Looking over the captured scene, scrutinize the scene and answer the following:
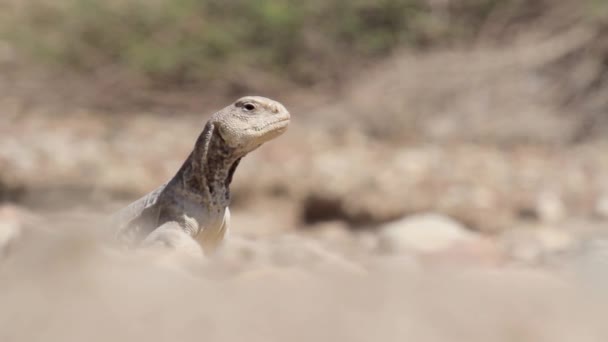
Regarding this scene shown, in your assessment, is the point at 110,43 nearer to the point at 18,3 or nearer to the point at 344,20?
the point at 18,3

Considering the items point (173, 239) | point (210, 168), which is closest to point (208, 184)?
point (210, 168)

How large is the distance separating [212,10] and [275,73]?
1.33m

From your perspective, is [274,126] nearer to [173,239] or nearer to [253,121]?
[253,121]

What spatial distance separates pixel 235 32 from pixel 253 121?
10.5 metres

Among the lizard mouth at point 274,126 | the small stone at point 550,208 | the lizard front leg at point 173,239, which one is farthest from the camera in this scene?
the small stone at point 550,208

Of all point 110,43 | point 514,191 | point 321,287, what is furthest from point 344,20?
point 321,287

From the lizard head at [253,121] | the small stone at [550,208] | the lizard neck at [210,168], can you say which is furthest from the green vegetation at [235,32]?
the lizard head at [253,121]

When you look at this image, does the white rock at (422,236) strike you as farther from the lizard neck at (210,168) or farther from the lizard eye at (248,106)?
the lizard eye at (248,106)

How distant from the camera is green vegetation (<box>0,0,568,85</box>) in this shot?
14.2 metres

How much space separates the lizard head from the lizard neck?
0.08 m

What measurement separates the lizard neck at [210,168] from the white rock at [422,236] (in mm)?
3846

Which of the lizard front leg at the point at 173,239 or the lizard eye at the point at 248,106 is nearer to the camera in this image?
the lizard front leg at the point at 173,239

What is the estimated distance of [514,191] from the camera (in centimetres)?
1091

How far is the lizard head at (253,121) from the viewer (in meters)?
4.20
